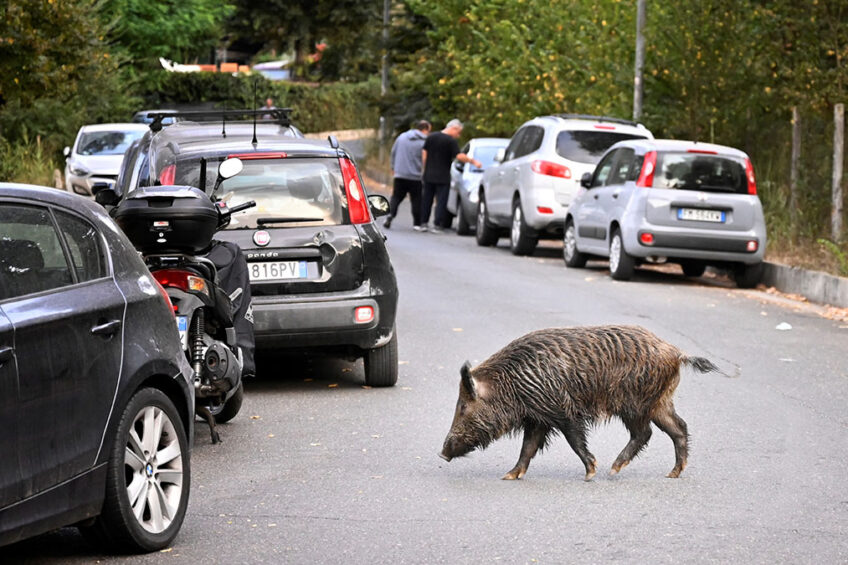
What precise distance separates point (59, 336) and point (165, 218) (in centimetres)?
274

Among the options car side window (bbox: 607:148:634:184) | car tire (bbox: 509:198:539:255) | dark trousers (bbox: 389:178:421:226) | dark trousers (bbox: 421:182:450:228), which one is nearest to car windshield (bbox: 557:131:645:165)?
car tire (bbox: 509:198:539:255)

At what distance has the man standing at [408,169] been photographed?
1100 inches

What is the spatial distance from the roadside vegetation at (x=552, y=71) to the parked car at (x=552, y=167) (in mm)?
2133

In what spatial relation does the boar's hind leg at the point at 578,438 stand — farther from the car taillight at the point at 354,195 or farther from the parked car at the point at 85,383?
the car taillight at the point at 354,195

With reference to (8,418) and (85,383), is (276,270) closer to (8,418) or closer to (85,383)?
(85,383)

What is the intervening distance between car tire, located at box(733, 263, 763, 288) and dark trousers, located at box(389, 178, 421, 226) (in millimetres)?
9826

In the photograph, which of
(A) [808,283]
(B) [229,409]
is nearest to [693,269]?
(A) [808,283]

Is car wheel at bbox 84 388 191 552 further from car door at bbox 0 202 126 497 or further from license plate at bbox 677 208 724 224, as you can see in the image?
license plate at bbox 677 208 724 224

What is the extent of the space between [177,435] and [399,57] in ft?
127

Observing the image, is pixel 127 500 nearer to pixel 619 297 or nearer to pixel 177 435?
pixel 177 435

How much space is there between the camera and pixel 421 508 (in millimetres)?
7207

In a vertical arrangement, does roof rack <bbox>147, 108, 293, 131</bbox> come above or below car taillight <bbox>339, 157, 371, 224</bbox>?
above

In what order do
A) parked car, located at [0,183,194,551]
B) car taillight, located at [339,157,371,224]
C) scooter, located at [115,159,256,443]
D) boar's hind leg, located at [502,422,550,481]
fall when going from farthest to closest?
car taillight, located at [339,157,371,224] < scooter, located at [115,159,256,443] < boar's hind leg, located at [502,422,550,481] < parked car, located at [0,183,194,551]

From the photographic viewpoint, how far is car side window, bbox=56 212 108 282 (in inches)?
242
